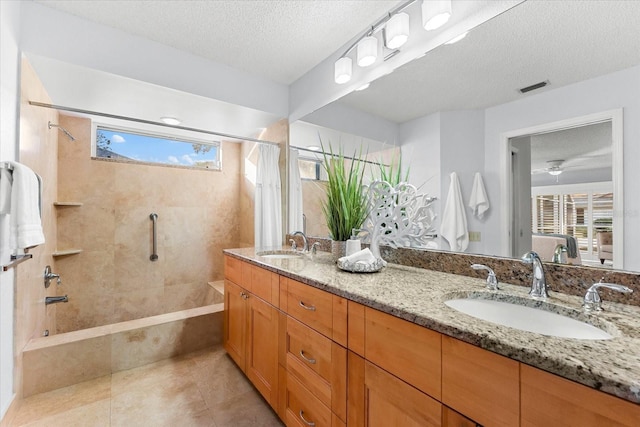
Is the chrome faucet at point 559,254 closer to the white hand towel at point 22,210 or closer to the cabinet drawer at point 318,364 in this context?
the cabinet drawer at point 318,364

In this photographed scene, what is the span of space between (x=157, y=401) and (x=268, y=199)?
173 centimetres

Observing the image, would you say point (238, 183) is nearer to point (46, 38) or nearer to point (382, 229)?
point (46, 38)

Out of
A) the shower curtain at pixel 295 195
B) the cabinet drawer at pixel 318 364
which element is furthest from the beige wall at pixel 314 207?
the cabinet drawer at pixel 318 364

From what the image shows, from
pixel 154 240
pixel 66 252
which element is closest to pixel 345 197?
pixel 154 240

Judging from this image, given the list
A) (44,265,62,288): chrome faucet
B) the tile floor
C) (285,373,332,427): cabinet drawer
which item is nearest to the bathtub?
the tile floor

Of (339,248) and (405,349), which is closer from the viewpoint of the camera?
(405,349)

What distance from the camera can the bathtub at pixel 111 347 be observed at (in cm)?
181

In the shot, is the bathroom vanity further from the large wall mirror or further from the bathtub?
the bathtub

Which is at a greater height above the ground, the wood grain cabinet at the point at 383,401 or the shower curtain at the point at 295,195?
the shower curtain at the point at 295,195

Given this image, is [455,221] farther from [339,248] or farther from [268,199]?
[268,199]

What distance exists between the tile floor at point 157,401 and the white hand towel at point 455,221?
1.36m

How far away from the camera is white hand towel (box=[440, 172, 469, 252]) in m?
1.38

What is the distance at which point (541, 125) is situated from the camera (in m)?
1.13

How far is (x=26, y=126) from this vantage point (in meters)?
1.74
